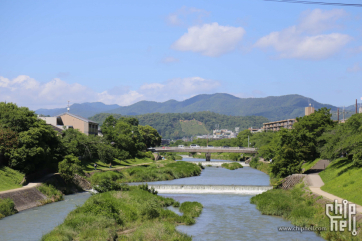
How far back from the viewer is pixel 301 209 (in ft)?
113

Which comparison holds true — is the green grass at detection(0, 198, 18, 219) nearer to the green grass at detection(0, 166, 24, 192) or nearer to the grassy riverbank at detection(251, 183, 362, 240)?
the green grass at detection(0, 166, 24, 192)

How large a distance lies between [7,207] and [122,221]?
471 inches

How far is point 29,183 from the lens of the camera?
148 ft

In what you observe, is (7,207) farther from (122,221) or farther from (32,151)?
(32,151)

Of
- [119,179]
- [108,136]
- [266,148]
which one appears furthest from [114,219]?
[266,148]

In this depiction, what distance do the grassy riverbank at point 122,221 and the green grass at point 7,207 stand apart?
7122 mm

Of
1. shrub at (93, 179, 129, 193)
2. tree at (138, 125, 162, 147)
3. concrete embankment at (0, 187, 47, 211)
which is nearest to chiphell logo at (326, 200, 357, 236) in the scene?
shrub at (93, 179, 129, 193)

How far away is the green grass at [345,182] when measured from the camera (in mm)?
34588

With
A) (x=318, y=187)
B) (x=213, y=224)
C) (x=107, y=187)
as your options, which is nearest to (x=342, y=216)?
(x=213, y=224)

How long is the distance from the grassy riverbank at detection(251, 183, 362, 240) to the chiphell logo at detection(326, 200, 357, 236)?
1.29ft

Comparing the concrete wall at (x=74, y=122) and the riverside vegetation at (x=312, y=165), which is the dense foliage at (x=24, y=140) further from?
the concrete wall at (x=74, y=122)

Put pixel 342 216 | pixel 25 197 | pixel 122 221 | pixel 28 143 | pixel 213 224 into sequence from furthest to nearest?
pixel 28 143
pixel 25 197
pixel 213 224
pixel 122 221
pixel 342 216

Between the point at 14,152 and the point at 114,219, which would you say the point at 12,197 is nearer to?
the point at 14,152

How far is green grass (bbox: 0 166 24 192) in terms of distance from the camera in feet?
133
